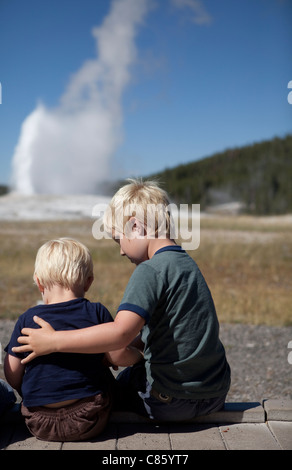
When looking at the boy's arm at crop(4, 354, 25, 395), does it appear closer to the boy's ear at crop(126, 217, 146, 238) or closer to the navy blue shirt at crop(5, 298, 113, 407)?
the navy blue shirt at crop(5, 298, 113, 407)

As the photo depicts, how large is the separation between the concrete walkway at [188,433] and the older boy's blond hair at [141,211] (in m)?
0.91

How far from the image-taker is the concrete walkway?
2.24 metres

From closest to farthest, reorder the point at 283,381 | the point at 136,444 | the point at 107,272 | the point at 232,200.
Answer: the point at 136,444
the point at 283,381
the point at 107,272
the point at 232,200

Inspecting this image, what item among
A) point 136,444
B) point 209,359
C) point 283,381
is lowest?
point 283,381

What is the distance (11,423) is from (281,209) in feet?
237

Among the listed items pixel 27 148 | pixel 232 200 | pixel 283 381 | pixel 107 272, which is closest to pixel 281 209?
pixel 232 200

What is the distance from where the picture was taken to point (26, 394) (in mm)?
2295

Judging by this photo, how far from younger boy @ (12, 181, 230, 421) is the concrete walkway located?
8cm

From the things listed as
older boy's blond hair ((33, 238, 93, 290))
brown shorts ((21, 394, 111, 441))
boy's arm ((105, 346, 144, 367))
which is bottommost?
brown shorts ((21, 394, 111, 441))

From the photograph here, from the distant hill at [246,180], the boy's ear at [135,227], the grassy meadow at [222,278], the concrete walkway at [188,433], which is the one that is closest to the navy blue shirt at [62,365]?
the concrete walkway at [188,433]

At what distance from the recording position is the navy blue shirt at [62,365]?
2.23 m

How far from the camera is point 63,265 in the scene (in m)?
2.24

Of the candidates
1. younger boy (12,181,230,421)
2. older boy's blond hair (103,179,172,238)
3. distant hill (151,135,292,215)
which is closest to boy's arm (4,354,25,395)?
younger boy (12,181,230,421)
